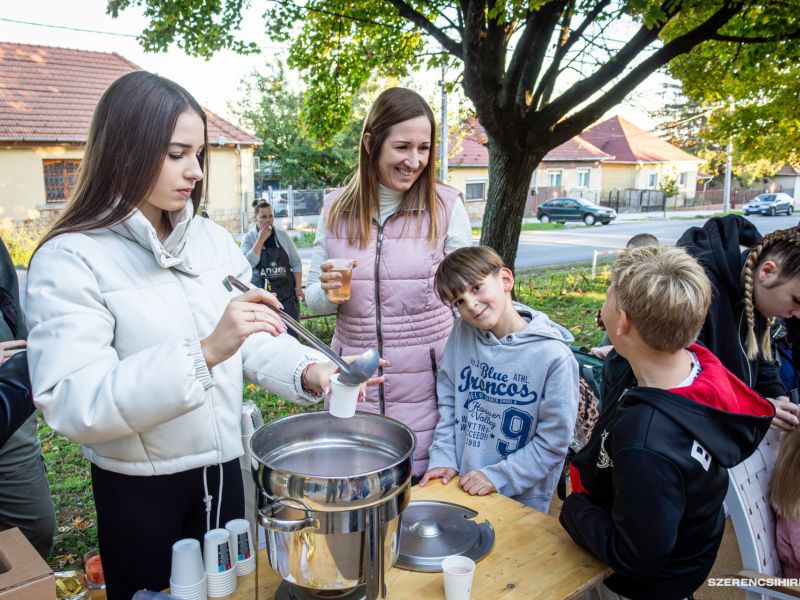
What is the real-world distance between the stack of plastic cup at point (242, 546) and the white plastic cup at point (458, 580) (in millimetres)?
486

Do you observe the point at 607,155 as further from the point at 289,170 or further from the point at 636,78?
the point at 636,78

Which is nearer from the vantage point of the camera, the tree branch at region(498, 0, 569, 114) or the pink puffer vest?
the pink puffer vest

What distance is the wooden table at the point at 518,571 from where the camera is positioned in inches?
55.4

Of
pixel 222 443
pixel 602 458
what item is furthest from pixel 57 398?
pixel 602 458

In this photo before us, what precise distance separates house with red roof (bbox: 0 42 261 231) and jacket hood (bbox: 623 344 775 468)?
46.4 ft

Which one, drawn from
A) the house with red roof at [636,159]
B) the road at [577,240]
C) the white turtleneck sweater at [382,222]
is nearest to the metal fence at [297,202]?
the road at [577,240]

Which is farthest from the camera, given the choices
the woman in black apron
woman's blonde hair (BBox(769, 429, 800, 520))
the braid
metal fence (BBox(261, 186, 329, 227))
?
metal fence (BBox(261, 186, 329, 227))

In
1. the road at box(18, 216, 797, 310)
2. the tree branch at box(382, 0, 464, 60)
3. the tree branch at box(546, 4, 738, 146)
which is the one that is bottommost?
the road at box(18, 216, 797, 310)

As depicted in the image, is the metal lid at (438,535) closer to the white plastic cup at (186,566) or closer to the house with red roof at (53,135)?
the white plastic cup at (186,566)

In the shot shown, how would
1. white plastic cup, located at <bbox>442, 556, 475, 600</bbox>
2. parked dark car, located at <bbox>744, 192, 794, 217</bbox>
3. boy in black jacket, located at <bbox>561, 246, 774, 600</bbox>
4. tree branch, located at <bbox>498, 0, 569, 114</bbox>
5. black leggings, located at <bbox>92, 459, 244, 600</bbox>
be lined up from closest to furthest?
white plastic cup, located at <bbox>442, 556, 475, 600</bbox> → boy in black jacket, located at <bbox>561, 246, 774, 600</bbox> → black leggings, located at <bbox>92, 459, 244, 600</bbox> → tree branch, located at <bbox>498, 0, 569, 114</bbox> → parked dark car, located at <bbox>744, 192, 794, 217</bbox>

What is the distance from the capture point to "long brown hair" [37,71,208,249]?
1.46 metres

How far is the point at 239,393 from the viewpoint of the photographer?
1.68 metres

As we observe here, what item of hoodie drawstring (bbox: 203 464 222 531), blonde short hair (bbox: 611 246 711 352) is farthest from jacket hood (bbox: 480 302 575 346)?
hoodie drawstring (bbox: 203 464 222 531)

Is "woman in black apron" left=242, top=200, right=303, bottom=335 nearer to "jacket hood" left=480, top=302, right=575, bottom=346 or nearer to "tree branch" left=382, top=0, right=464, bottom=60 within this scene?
"tree branch" left=382, top=0, right=464, bottom=60
